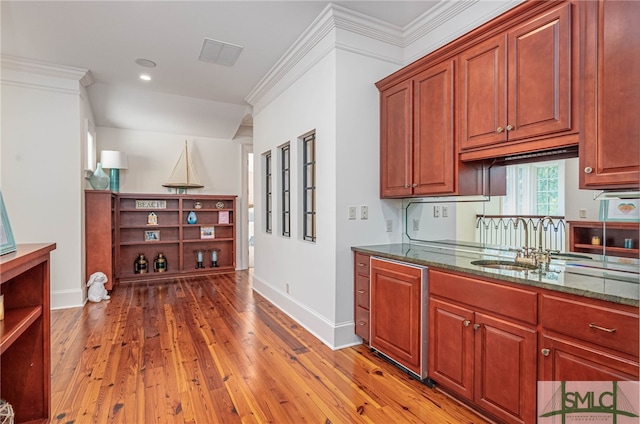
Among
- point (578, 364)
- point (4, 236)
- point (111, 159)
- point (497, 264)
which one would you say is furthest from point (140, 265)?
point (578, 364)

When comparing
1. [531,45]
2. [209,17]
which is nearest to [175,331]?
[209,17]

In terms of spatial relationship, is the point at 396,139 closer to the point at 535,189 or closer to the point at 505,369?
the point at 535,189

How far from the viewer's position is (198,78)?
425cm

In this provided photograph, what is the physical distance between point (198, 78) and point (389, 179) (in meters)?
2.95

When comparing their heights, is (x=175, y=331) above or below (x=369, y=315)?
below

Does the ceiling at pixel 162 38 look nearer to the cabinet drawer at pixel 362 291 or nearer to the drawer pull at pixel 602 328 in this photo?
the cabinet drawer at pixel 362 291

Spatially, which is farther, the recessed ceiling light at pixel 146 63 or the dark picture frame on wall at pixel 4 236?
the recessed ceiling light at pixel 146 63

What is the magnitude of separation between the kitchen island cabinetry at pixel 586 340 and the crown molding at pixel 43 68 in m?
5.16

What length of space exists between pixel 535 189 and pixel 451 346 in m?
1.16

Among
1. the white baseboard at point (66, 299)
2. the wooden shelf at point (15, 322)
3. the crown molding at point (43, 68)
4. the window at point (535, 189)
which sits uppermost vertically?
the crown molding at point (43, 68)

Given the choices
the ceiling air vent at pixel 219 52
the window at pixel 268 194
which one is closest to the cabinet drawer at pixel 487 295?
the window at pixel 268 194

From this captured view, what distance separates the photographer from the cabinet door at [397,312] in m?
2.24

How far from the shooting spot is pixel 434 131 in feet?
8.14

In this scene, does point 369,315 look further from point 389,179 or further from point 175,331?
point 175,331
